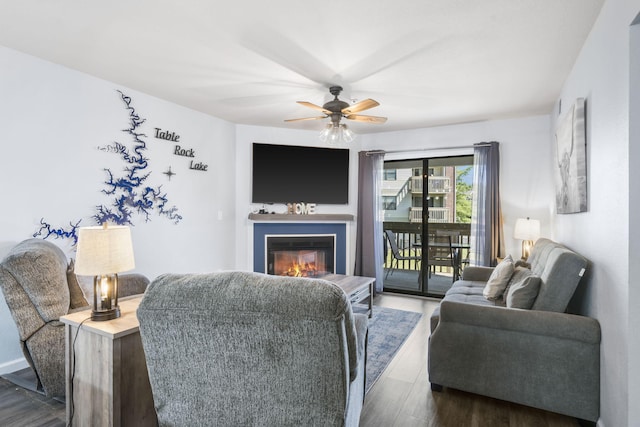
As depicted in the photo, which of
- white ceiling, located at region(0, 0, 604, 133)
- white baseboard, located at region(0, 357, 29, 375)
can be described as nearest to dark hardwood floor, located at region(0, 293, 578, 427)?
white baseboard, located at region(0, 357, 29, 375)

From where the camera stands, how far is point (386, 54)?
263 centimetres

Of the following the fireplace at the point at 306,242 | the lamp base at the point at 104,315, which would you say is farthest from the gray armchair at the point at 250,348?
the fireplace at the point at 306,242

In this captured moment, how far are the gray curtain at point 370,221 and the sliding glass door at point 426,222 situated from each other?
0.74 feet

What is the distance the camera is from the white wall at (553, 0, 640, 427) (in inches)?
60.4

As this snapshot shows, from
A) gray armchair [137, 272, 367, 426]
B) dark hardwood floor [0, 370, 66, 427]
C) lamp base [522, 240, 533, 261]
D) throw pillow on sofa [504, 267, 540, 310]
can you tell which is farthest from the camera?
lamp base [522, 240, 533, 261]

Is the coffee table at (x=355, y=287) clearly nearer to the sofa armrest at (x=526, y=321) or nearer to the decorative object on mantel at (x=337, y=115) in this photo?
the sofa armrest at (x=526, y=321)

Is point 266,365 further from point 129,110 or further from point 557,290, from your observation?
point 129,110

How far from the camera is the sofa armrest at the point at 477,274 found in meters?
3.78

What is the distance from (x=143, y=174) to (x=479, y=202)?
4115mm

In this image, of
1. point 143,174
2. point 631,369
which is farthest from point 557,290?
point 143,174

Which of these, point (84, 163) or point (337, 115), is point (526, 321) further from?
point (84, 163)

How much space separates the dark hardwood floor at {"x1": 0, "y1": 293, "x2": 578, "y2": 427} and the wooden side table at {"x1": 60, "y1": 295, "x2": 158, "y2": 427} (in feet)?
1.88

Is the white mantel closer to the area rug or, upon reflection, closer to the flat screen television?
the flat screen television

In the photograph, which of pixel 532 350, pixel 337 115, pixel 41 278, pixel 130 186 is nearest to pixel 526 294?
pixel 532 350
